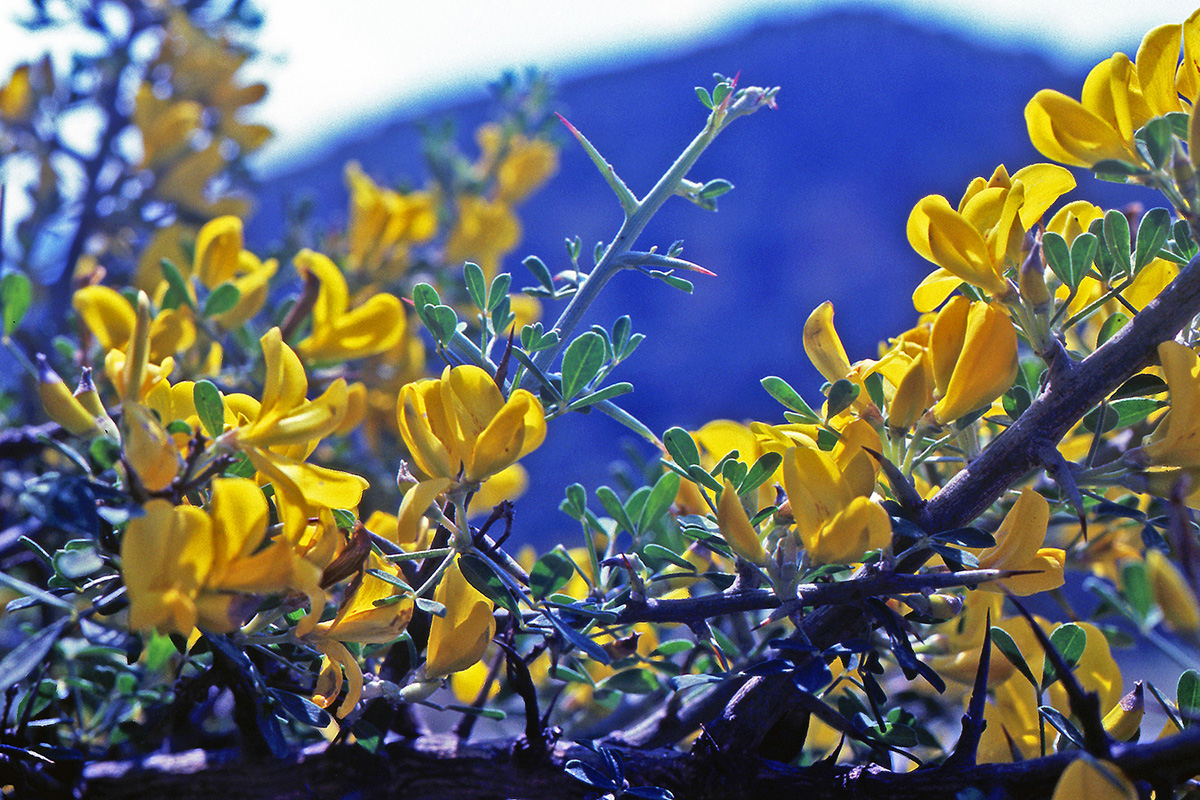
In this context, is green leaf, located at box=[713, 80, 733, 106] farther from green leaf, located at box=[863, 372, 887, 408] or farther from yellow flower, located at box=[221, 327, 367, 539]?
yellow flower, located at box=[221, 327, 367, 539]

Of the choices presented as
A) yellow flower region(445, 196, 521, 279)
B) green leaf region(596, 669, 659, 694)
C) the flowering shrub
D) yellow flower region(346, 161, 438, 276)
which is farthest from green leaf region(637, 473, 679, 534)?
yellow flower region(445, 196, 521, 279)

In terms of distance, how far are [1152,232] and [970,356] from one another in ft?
0.47

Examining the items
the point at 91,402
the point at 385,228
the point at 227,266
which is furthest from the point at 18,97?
the point at 91,402

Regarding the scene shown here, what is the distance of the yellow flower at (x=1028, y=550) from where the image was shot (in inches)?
16.7

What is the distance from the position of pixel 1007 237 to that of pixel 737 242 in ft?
13.8

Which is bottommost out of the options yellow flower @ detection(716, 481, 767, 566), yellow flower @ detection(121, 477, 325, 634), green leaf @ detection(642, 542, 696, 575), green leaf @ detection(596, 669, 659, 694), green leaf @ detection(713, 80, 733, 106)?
green leaf @ detection(596, 669, 659, 694)

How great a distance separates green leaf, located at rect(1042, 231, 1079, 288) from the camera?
0.45 m

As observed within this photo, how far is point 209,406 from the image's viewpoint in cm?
41

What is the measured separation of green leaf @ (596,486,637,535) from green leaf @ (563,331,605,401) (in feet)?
0.30

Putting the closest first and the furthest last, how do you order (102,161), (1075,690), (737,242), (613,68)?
1. (1075,690)
2. (102,161)
3. (737,242)
4. (613,68)

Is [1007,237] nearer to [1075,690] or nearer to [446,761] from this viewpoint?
[1075,690]

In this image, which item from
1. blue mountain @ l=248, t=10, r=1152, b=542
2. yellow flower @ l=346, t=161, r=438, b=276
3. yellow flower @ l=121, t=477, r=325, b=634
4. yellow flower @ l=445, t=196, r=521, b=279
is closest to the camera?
yellow flower @ l=121, t=477, r=325, b=634

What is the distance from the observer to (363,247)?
114 centimetres

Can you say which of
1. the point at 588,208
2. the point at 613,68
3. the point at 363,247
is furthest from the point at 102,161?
the point at 613,68
